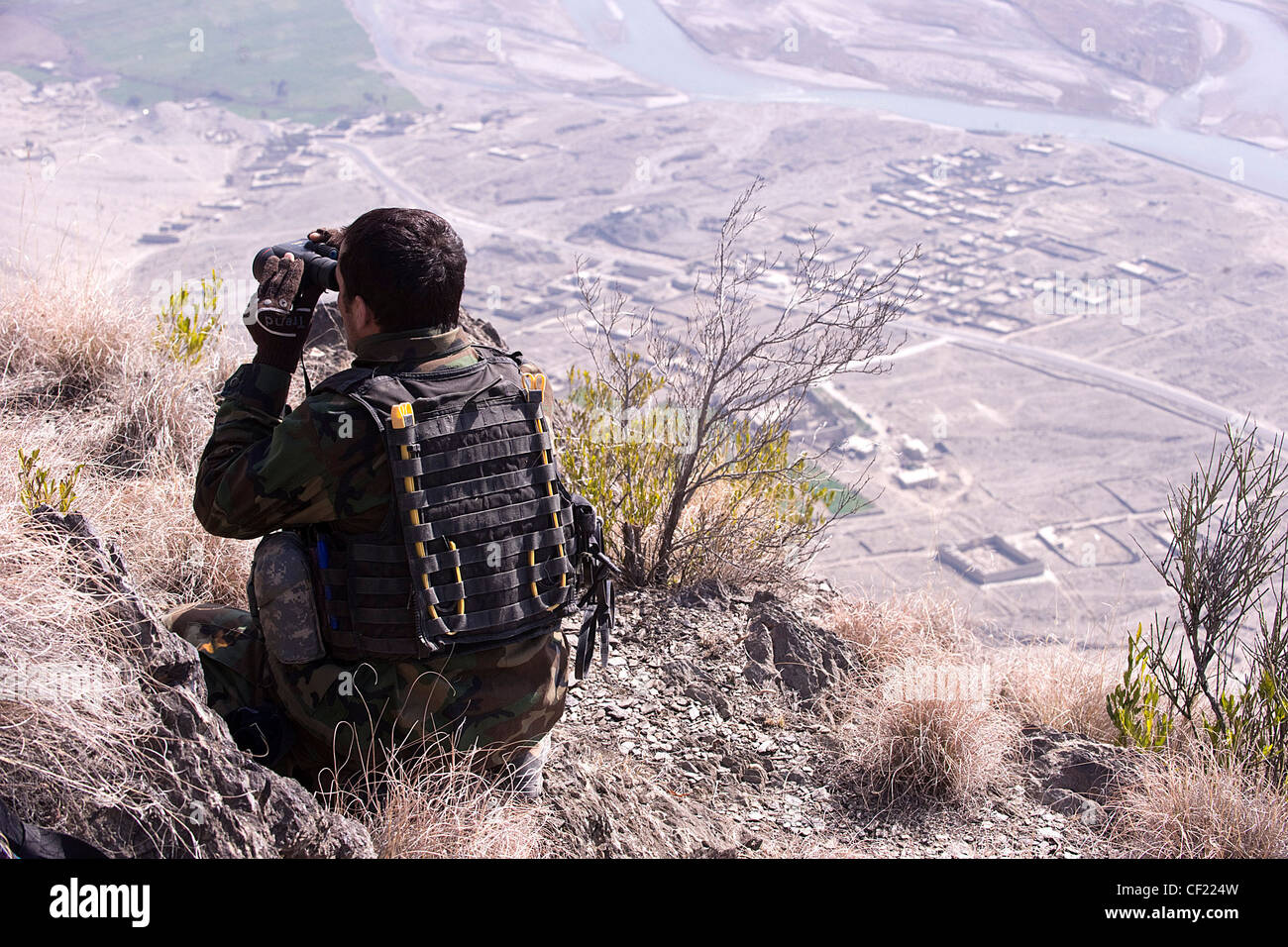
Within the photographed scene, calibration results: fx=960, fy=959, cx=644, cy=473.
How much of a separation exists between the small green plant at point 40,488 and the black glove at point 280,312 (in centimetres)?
→ 112

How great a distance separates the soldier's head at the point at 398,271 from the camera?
2639mm

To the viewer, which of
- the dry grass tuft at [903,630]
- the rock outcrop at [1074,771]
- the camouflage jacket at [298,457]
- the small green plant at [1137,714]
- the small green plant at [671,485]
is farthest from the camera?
the small green plant at [671,485]

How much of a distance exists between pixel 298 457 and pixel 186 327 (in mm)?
3611

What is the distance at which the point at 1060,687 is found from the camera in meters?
4.85

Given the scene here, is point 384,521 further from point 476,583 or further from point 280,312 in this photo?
point 280,312

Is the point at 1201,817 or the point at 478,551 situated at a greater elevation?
the point at 478,551

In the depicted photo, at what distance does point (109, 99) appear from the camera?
80.2 m

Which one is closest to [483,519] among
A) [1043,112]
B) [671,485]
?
[671,485]

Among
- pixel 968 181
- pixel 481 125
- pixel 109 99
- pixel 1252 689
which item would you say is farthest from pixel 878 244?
pixel 109 99

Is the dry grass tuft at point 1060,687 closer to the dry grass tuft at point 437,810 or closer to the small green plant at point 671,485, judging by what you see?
the small green plant at point 671,485

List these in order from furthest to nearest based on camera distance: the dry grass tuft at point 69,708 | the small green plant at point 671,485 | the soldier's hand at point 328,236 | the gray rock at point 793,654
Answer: the small green plant at point 671,485 < the gray rock at point 793,654 < the soldier's hand at point 328,236 < the dry grass tuft at point 69,708

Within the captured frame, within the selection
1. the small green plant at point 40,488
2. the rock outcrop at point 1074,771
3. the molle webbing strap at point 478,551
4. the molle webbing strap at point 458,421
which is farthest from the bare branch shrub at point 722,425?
the small green plant at point 40,488

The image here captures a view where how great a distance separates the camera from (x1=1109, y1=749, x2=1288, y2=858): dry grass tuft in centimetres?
344
